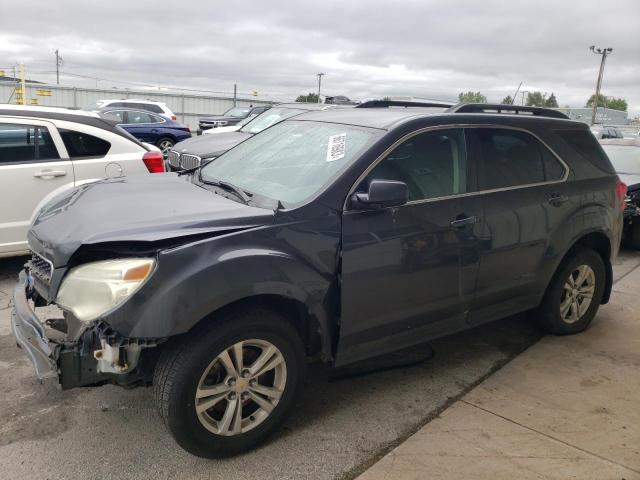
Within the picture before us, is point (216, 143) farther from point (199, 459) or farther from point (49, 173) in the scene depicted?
point (199, 459)

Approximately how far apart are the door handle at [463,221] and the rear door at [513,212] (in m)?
0.12

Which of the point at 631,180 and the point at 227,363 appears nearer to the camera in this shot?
the point at 227,363

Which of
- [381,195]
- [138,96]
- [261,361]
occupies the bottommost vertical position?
[261,361]

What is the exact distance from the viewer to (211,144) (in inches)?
355

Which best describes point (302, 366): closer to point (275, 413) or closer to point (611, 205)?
point (275, 413)

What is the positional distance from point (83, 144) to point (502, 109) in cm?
409

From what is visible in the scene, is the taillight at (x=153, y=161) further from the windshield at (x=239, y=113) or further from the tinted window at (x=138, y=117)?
the windshield at (x=239, y=113)

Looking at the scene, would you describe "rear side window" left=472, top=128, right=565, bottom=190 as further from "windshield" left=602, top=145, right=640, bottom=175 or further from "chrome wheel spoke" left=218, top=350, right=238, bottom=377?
"windshield" left=602, top=145, right=640, bottom=175

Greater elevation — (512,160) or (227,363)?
(512,160)

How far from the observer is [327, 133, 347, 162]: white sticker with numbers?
133 inches

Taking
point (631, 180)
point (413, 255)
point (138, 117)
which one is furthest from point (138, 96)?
point (413, 255)

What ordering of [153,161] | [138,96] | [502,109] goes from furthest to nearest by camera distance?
[138,96] → [153,161] → [502,109]

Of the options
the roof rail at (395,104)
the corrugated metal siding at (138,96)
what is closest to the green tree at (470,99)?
the roof rail at (395,104)

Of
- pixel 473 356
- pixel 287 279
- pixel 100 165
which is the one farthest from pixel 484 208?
pixel 100 165
